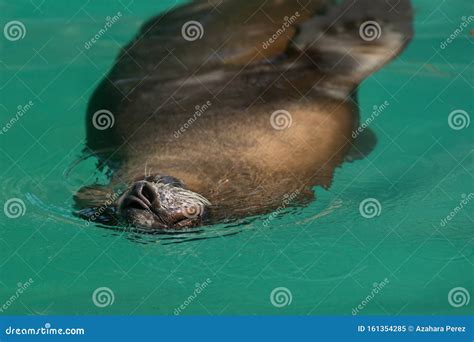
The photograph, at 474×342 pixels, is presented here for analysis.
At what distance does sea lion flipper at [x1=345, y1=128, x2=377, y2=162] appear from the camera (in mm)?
8922

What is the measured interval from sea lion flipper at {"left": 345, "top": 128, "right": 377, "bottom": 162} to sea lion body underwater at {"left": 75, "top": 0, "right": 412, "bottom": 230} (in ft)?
0.05

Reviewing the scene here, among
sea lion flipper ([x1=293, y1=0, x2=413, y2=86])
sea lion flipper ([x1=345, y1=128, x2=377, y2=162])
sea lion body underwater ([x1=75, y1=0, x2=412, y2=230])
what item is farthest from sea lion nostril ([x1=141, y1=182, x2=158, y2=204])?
sea lion flipper ([x1=293, y1=0, x2=413, y2=86])

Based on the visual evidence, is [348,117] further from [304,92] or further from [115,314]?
[115,314]

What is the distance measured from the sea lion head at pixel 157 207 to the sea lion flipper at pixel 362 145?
2.18 m

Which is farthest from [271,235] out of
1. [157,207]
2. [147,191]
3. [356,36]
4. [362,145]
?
[356,36]

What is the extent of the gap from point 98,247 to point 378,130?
12.0 feet

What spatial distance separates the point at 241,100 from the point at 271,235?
5.73 ft

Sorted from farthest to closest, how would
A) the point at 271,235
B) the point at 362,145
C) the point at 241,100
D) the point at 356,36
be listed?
1. the point at 356,36
2. the point at 362,145
3. the point at 241,100
4. the point at 271,235

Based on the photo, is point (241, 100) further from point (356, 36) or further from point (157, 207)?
point (157, 207)

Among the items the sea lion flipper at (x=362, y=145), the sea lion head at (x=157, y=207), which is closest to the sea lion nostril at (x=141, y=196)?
the sea lion head at (x=157, y=207)

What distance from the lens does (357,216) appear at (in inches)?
317

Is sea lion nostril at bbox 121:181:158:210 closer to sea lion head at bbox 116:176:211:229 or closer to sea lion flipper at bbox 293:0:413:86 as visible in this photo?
sea lion head at bbox 116:176:211:229

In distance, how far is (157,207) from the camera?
23.1 feet

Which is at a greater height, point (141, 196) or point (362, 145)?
point (362, 145)
